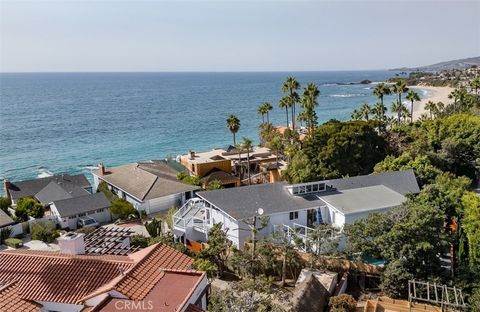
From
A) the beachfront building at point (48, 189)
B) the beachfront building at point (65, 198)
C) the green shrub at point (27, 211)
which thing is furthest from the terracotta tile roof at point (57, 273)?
the beachfront building at point (48, 189)

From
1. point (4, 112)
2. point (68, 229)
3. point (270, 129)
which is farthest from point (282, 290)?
point (4, 112)

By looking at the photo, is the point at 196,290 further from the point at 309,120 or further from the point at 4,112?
the point at 4,112

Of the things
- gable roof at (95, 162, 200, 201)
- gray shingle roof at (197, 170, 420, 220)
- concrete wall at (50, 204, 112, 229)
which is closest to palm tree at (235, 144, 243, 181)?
gable roof at (95, 162, 200, 201)

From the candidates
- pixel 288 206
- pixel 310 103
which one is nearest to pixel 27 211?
pixel 288 206

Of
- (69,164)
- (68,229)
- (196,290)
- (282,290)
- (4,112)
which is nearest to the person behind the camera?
(196,290)

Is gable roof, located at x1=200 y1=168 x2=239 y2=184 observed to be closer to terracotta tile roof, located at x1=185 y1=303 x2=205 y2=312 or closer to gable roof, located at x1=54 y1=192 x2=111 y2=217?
gable roof, located at x1=54 y1=192 x2=111 y2=217
